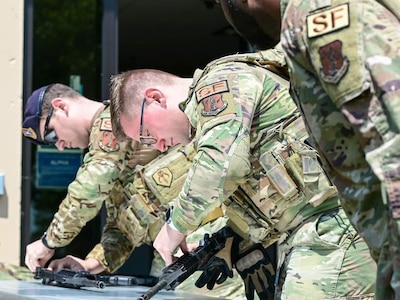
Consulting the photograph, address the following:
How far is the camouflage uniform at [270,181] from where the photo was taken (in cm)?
218

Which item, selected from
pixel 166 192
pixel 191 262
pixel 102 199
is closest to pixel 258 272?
pixel 191 262

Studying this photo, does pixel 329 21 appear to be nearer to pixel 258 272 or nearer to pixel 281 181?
pixel 281 181

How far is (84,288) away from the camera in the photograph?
2811mm

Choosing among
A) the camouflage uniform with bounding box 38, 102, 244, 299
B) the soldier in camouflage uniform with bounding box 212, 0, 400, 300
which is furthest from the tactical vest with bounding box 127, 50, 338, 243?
the camouflage uniform with bounding box 38, 102, 244, 299

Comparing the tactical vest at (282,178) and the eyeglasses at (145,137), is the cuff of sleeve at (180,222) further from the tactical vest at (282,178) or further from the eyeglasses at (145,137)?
the eyeglasses at (145,137)

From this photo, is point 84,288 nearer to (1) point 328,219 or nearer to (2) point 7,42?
(1) point 328,219

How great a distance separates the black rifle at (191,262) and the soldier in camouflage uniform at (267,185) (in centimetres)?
4

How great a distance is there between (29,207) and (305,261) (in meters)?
3.21

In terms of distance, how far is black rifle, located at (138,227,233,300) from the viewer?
2.43m

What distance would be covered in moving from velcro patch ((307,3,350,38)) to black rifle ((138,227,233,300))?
124cm

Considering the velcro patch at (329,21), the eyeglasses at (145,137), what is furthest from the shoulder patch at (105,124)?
the velcro patch at (329,21)

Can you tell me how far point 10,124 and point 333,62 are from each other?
160 inches

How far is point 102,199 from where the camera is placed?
3.61 meters

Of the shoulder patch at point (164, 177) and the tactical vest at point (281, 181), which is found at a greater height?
the tactical vest at point (281, 181)
